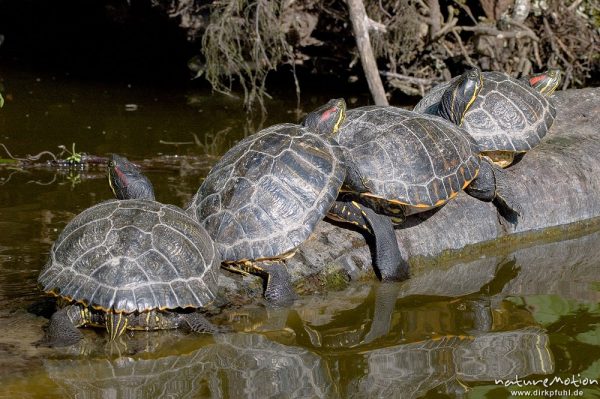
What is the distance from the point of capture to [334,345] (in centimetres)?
503

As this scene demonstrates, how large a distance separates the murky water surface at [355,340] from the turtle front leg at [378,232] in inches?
5.3

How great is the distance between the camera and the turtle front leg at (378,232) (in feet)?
19.2

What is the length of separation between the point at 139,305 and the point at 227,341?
0.61 metres

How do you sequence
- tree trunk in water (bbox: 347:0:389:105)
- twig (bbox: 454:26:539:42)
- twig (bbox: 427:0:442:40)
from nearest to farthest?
tree trunk in water (bbox: 347:0:389:105), twig (bbox: 454:26:539:42), twig (bbox: 427:0:442:40)

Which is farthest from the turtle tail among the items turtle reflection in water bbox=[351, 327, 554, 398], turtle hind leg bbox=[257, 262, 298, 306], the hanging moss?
the hanging moss

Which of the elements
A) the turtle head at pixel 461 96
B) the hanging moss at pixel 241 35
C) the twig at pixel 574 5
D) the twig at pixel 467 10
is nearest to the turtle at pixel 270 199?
the turtle head at pixel 461 96

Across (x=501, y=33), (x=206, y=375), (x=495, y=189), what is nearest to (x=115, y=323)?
(x=206, y=375)

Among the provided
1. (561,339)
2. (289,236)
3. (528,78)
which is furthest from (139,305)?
(528,78)

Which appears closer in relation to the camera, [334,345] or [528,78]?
[334,345]

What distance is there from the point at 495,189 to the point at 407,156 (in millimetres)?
950

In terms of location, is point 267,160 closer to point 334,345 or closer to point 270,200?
point 270,200

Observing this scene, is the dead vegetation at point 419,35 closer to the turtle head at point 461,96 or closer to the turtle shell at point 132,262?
the turtle head at point 461,96

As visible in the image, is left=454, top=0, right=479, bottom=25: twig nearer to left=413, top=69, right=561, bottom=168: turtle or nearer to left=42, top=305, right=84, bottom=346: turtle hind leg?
left=413, top=69, right=561, bottom=168: turtle

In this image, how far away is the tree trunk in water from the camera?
10.1m
